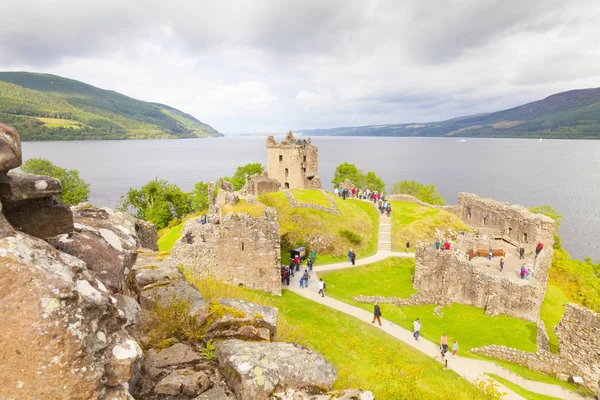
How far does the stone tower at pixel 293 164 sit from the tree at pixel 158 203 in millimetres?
24026

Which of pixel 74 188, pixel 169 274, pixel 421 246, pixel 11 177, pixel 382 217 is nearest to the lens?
pixel 11 177

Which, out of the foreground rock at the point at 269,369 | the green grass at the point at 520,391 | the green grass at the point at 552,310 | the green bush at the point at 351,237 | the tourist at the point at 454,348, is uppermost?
the foreground rock at the point at 269,369

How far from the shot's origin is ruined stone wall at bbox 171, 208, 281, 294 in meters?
21.0

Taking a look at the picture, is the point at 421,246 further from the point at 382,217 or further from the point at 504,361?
the point at 382,217

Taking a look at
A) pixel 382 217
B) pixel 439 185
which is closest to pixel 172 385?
pixel 382 217

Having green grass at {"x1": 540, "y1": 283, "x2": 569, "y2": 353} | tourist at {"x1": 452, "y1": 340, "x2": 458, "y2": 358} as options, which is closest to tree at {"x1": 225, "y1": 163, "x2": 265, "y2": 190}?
green grass at {"x1": 540, "y1": 283, "x2": 569, "y2": 353}

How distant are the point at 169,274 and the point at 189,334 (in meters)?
1.81

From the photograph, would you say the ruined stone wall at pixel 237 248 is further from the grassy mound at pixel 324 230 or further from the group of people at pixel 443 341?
the grassy mound at pixel 324 230

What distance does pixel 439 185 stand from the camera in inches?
4825

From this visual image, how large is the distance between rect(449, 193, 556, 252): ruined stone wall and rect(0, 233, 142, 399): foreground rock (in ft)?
129

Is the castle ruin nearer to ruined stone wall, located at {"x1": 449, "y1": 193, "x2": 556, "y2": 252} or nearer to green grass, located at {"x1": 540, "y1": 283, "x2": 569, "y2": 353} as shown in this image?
ruined stone wall, located at {"x1": 449, "y1": 193, "x2": 556, "y2": 252}

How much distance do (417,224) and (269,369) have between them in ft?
123

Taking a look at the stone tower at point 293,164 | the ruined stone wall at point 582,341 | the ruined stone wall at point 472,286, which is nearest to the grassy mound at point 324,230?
the ruined stone wall at point 472,286

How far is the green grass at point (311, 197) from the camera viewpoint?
39.8 metres
